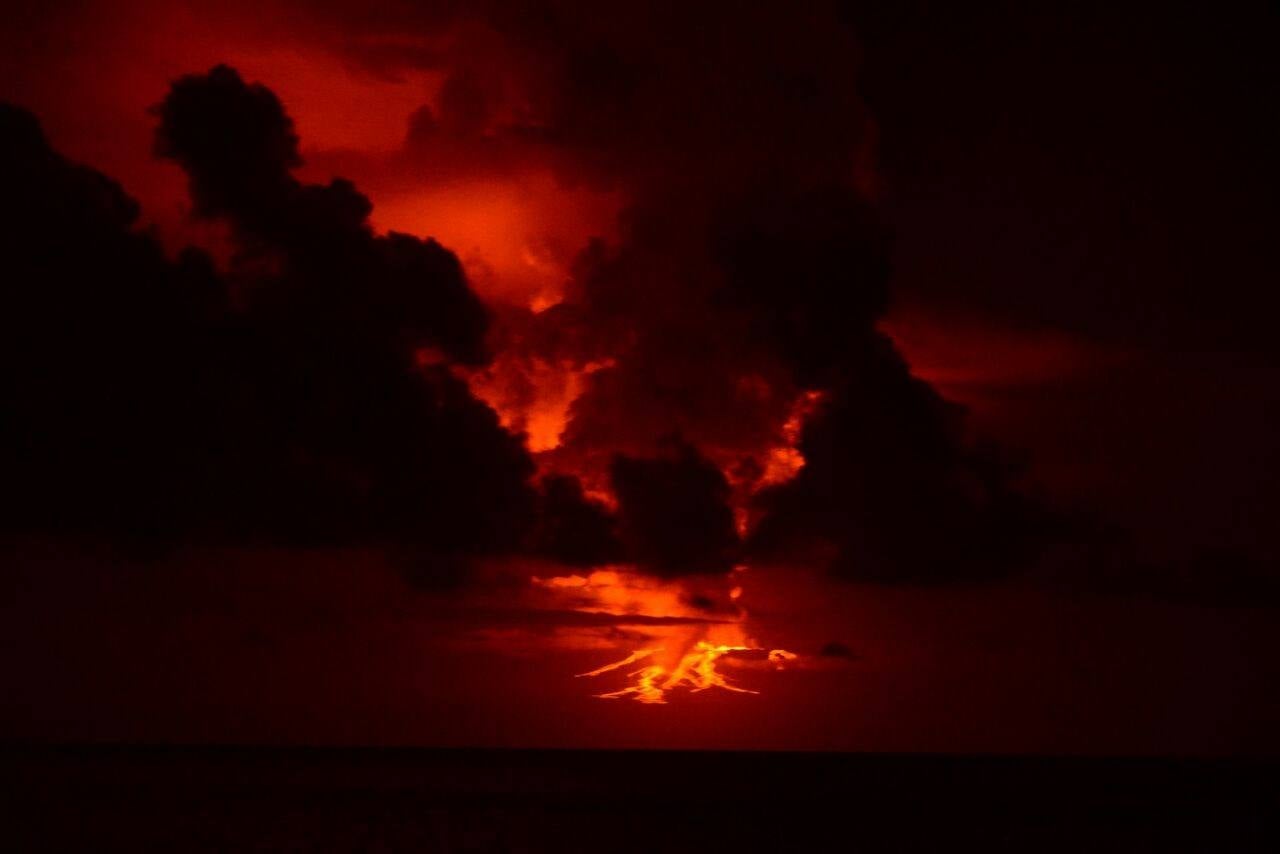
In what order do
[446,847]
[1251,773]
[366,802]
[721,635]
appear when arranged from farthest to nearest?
[721,635] → [1251,773] → [366,802] → [446,847]

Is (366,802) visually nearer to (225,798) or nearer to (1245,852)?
(225,798)

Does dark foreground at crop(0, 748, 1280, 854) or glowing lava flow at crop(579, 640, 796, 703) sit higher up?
glowing lava flow at crop(579, 640, 796, 703)

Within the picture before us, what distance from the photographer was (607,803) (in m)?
14.4

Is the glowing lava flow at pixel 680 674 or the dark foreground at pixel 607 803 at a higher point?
the glowing lava flow at pixel 680 674

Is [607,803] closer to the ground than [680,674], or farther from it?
closer to the ground

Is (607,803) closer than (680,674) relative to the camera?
Yes

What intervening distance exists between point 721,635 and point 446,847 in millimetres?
7261

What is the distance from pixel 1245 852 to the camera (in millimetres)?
13641

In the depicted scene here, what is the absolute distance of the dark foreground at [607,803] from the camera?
13398mm

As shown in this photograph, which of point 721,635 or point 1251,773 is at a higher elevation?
point 721,635

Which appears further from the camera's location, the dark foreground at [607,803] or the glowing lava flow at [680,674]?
the glowing lava flow at [680,674]

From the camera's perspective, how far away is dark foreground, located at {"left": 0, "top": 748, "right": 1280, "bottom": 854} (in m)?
13.4

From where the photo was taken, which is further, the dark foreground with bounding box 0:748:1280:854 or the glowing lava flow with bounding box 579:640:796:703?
the glowing lava flow with bounding box 579:640:796:703

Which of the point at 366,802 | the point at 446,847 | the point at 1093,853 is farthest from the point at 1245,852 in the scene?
the point at 366,802
